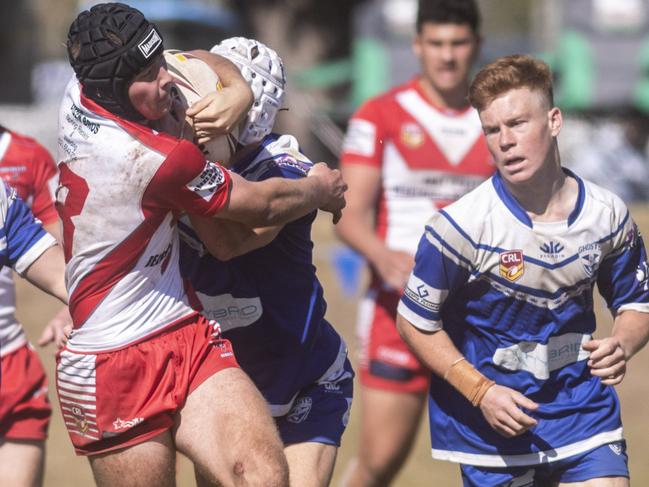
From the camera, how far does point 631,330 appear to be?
4.14m

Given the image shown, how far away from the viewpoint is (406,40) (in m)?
16.5

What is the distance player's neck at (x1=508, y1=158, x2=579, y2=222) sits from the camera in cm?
409

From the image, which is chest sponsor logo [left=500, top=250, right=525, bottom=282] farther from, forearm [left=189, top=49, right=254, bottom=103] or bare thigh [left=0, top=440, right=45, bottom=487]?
bare thigh [left=0, top=440, right=45, bottom=487]

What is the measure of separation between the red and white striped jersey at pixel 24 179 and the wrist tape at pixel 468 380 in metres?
1.83

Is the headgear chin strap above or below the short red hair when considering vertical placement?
above

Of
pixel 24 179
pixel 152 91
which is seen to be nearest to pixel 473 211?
pixel 152 91

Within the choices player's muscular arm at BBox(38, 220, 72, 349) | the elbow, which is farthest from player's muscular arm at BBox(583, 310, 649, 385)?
player's muscular arm at BBox(38, 220, 72, 349)

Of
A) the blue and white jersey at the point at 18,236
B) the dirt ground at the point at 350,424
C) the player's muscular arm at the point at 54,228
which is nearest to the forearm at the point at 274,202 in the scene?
the blue and white jersey at the point at 18,236

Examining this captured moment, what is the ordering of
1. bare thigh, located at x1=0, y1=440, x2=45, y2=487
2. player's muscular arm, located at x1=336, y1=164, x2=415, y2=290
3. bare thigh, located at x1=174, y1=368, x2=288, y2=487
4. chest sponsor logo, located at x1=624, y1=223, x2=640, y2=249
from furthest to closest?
player's muscular arm, located at x1=336, y1=164, x2=415, y2=290, bare thigh, located at x1=0, y1=440, x2=45, y2=487, chest sponsor logo, located at x1=624, y1=223, x2=640, y2=249, bare thigh, located at x1=174, y1=368, x2=288, y2=487

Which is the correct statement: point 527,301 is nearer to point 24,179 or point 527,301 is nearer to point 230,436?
point 230,436

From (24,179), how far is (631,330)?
244 centimetres

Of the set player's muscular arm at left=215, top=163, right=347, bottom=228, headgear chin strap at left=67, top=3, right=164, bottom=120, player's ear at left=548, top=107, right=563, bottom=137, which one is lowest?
player's muscular arm at left=215, top=163, right=347, bottom=228

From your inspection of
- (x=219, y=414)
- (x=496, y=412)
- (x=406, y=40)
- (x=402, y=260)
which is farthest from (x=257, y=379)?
(x=406, y=40)

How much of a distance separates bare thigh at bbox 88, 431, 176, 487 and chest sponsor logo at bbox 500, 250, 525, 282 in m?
1.17
